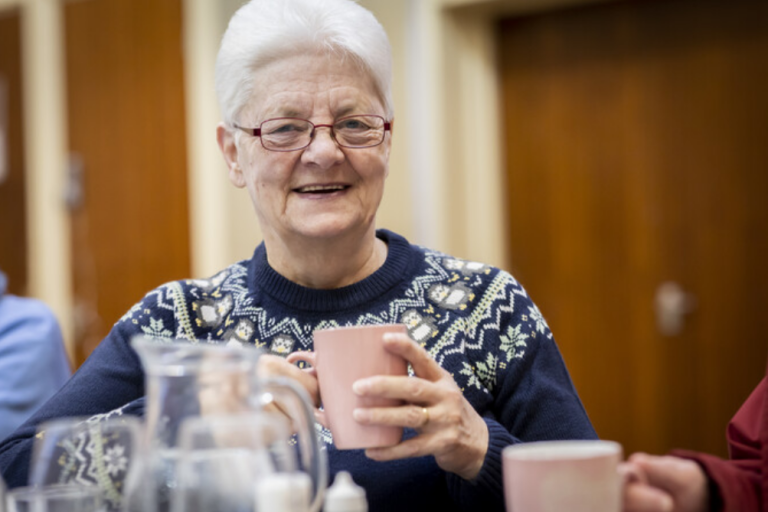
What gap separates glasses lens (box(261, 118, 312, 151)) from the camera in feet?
4.20

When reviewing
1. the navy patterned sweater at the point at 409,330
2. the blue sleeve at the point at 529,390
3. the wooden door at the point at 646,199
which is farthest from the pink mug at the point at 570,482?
the wooden door at the point at 646,199

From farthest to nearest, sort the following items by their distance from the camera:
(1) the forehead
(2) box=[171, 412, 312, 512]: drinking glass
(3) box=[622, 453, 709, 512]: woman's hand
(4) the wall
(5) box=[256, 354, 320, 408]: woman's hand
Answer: (4) the wall
(1) the forehead
(5) box=[256, 354, 320, 408]: woman's hand
(3) box=[622, 453, 709, 512]: woman's hand
(2) box=[171, 412, 312, 512]: drinking glass

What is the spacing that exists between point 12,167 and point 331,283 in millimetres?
2850

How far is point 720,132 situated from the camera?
289 centimetres

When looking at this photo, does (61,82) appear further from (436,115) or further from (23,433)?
(23,433)

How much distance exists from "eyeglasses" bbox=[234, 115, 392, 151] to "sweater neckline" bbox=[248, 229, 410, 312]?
18cm

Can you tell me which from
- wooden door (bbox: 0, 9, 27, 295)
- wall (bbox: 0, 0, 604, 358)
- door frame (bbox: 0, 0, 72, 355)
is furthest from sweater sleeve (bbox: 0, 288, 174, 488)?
wooden door (bbox: 0, 9, 27, 295)

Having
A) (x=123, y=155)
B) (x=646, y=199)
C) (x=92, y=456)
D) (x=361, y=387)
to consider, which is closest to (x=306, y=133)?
(x=361, y=387)

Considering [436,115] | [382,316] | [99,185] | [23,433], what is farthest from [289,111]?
[99,185]

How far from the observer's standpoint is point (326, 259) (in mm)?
1318

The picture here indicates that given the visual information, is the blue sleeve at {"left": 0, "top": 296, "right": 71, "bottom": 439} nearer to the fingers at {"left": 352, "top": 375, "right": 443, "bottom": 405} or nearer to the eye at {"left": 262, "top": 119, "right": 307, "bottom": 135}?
the eye at {"left": 262, "top": 119, "right": 307, "bottom": 135}

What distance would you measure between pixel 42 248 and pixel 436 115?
67.9 inches

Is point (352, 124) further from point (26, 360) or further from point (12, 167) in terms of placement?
point (12, 167)

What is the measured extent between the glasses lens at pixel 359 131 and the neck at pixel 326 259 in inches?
5.0
